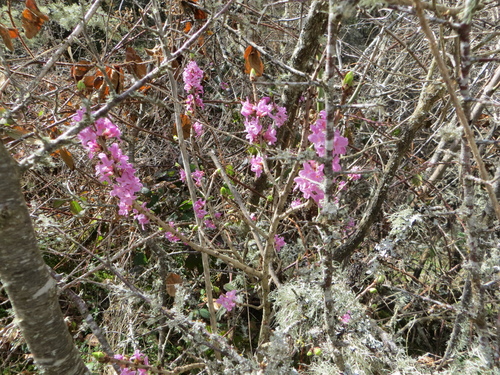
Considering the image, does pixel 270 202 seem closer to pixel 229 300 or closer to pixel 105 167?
pixel 229 300

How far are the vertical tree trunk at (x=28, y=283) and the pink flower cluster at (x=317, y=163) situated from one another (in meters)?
0.63

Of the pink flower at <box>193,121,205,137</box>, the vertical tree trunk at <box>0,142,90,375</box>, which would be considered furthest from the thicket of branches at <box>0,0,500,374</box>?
the pink flower at <box>193,121,205,137</box>

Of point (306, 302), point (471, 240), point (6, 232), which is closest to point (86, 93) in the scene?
point (6, 232)

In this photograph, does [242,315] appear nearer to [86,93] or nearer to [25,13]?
[86,93]

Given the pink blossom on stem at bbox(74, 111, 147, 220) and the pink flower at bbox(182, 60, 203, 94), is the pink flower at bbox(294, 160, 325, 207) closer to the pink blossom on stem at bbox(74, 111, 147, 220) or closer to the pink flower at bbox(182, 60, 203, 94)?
the pink blossom on stem at bbox(74, 111, 147, 220)

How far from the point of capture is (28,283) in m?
0.75

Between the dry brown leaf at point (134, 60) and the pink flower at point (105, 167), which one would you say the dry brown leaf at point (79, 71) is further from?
the pink flower at point (105, 167)

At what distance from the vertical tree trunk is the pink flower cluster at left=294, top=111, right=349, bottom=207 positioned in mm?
632

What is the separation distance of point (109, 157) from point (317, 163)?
623mm

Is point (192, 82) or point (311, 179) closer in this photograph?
point (311, 179)

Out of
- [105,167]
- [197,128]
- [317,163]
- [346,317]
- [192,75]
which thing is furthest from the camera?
[197,128]

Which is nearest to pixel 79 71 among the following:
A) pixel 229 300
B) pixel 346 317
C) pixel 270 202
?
pixel 270 202

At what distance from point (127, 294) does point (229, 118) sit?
5.02 feet

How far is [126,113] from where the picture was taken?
256 cm
